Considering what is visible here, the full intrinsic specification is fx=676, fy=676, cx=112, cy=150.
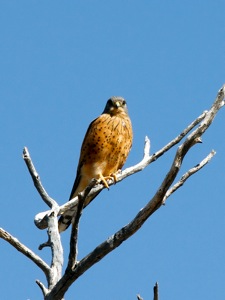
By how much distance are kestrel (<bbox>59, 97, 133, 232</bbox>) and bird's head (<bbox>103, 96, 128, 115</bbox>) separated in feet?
0.08

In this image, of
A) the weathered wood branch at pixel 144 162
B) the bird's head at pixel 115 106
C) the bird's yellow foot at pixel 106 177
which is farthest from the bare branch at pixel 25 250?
the bird's head at pixel 115 106

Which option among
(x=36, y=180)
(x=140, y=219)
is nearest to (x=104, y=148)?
(x=36, y=180)

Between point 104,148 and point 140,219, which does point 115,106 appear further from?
point 140,219

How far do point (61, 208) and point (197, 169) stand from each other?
1.24 metres

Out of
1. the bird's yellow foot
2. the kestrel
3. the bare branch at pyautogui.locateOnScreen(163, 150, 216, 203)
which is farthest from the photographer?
the kestrel

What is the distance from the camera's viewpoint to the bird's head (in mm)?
6938

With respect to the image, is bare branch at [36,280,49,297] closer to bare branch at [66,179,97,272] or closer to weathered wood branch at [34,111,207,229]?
bare branch at [66,179,97,272]

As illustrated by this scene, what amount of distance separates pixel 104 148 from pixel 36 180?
2.40 metres

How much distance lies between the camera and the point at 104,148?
6.68m

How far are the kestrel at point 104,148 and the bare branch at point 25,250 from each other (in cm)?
270

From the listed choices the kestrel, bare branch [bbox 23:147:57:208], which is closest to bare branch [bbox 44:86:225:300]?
bare branch [bbox 23:147:57:208]

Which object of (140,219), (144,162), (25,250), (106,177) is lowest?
(140,219)

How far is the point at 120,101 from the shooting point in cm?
704

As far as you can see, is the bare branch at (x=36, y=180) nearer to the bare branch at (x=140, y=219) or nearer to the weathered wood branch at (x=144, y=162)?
the weathered wood branch at (x=144, y=162)
